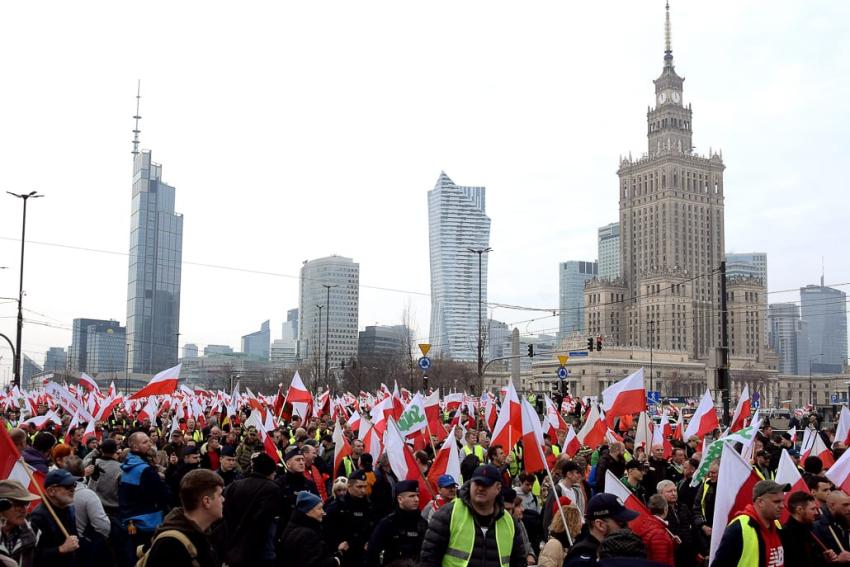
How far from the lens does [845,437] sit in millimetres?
15680

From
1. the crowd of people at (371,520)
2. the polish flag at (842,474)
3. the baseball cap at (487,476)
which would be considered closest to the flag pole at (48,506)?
the crowd of people at (371,520)

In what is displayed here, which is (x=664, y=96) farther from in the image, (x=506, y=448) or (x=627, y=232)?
(x=506, y=448)

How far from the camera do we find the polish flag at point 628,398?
1605 centimetres

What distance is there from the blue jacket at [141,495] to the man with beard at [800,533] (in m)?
5.56

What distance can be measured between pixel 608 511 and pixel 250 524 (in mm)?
2987

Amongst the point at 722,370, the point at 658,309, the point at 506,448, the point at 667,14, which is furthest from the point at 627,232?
the point at 506,448

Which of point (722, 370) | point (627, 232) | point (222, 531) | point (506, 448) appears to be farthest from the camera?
point (627, 232)

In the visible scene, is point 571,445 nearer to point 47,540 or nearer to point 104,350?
point 47,540

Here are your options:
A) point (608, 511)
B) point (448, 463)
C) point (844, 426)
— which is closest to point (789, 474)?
point (608, 511)

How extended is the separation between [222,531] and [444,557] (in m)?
2.19

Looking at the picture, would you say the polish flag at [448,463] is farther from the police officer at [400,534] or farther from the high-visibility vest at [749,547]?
the high-visibility vest at [749,547]

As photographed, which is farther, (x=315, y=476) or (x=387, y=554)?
(x=315, y=476)

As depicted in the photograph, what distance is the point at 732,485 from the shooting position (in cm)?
745

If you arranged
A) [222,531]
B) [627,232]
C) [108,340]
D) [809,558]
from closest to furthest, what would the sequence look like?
[809,558] < [222,531] < [627,232] < [108,340]
